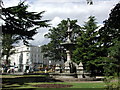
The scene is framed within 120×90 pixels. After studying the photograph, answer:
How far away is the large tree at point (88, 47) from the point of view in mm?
32281

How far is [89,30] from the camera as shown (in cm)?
3469

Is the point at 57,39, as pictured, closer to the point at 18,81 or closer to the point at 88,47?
the point at 88,47

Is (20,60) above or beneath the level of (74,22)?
beneath

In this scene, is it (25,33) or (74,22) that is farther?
(74,22)

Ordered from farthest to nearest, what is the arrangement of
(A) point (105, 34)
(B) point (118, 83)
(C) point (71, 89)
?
(C) point (71, 89)
(A) point (105, 34)
(B) point (118, 83)

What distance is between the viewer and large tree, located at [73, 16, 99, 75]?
1271 inches

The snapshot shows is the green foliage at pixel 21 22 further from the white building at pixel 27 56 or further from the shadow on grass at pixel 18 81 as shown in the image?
the white building at pixel 27 56

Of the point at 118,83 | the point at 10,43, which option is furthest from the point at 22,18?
the point at 10,43

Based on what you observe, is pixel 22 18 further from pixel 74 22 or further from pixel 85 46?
pixel 74 22

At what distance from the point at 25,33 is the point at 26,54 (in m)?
76.1

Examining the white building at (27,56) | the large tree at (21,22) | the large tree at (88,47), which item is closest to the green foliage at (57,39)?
the large tree at (88,47)

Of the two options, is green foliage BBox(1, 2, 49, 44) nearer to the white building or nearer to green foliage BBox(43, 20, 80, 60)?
green foliage BBox(43, 20, 80, 60)

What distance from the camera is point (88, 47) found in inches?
1300

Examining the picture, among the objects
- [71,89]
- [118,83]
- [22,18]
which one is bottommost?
[71,89]
